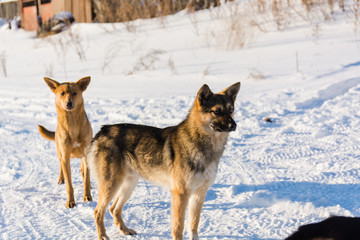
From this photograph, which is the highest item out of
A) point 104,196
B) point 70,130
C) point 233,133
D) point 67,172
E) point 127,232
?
point 70,130

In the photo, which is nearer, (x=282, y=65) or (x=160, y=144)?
(x=160, y=144)

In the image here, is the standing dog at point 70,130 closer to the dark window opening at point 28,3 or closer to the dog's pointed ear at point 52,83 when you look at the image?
the dog's pointed ear at point 52,83

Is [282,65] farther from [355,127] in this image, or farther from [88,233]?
[88,233]

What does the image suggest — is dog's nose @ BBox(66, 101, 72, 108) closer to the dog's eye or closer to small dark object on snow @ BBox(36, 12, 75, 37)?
the dog's eye

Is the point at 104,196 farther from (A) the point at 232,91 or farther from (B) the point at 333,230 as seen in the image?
(B) the point at 333,230

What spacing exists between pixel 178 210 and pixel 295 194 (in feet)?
5.38

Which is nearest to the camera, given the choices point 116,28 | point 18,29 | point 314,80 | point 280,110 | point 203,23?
point 280,110

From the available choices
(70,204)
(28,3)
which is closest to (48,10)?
(28,3)

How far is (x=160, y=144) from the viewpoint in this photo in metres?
3.84

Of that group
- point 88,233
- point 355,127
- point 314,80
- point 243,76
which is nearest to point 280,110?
point 355,127

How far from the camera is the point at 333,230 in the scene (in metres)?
1.88

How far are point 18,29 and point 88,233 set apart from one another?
24.9 metres

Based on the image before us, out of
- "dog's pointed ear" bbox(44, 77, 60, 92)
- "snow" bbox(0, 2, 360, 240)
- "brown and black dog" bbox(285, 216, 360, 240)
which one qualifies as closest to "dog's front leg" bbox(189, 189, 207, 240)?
"snow" bbox(0, 2, 360, 240)

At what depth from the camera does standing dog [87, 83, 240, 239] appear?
3566 millimetres
